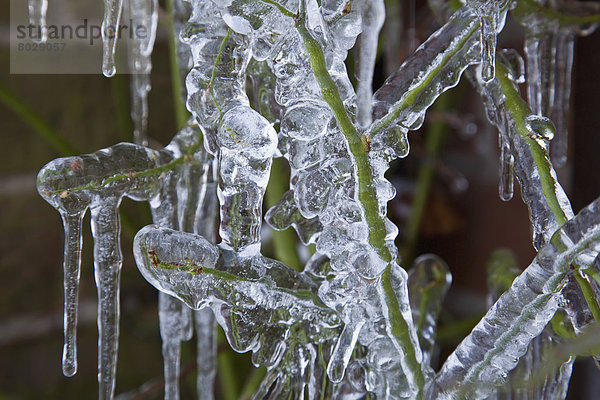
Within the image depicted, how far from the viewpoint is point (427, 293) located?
0.22 m

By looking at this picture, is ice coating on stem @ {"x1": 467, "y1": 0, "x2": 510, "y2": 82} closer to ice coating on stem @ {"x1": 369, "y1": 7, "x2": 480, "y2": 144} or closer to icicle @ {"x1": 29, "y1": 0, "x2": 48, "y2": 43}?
ice coating on stem @ {"x1": 369, "y1": 7, "x2": 480, "y2": 144}

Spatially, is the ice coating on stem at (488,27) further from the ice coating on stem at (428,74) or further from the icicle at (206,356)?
the icicle at (206,356)

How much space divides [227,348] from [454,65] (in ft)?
0.69

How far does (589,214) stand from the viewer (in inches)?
5.2

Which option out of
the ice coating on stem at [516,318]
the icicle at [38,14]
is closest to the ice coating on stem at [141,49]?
the icicle at [38,14]

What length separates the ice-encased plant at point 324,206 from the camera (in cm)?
15

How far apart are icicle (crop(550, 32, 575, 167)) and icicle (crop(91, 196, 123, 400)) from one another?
0.55ft

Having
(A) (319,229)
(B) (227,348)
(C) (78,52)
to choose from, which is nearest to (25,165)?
(C) (78,52)

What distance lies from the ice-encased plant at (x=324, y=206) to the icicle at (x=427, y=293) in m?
0.02

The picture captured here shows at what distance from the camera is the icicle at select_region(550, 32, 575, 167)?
242mm

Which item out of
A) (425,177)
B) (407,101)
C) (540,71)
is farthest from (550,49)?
(425,177)

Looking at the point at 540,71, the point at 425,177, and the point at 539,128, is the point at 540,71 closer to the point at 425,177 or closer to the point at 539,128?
the point at 539,128

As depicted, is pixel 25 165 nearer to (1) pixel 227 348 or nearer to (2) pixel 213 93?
(1) pixel 227 348

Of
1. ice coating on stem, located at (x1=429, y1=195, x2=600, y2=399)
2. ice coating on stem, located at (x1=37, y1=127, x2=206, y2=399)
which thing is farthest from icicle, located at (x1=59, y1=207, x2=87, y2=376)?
ice coating on stem, located at (x1=429, y1=195, x2=600, y2=399)
